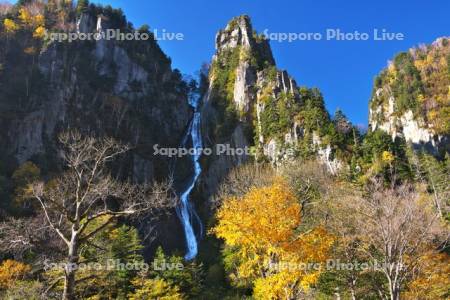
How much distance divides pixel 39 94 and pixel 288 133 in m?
39.7

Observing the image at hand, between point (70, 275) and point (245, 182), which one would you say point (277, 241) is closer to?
point (70, 275)

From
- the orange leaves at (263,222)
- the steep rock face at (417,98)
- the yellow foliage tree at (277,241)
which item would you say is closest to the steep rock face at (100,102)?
the orange leaves at (263,222)

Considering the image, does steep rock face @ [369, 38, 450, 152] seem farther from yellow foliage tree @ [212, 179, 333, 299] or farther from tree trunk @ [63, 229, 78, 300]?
tree trunk @ [63, 229, 78, 300]

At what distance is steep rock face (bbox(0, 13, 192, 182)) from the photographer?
188ft

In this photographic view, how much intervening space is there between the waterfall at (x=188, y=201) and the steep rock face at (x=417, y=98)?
44.4 meters

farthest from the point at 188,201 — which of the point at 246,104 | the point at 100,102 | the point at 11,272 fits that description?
the point at 11,272

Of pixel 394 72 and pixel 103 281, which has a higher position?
pixel 394 72

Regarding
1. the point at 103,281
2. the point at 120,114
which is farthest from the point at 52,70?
the point at 103,281

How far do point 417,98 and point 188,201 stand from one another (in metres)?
61.6

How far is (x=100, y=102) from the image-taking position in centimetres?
6550

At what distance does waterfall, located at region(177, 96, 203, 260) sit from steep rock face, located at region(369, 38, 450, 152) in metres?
44.4

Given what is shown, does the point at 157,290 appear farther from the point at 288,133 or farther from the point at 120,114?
the point at 120,114

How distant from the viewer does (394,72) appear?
103562 millimetres

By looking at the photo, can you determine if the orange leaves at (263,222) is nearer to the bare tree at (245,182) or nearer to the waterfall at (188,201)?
the bare tree at (245,182)
